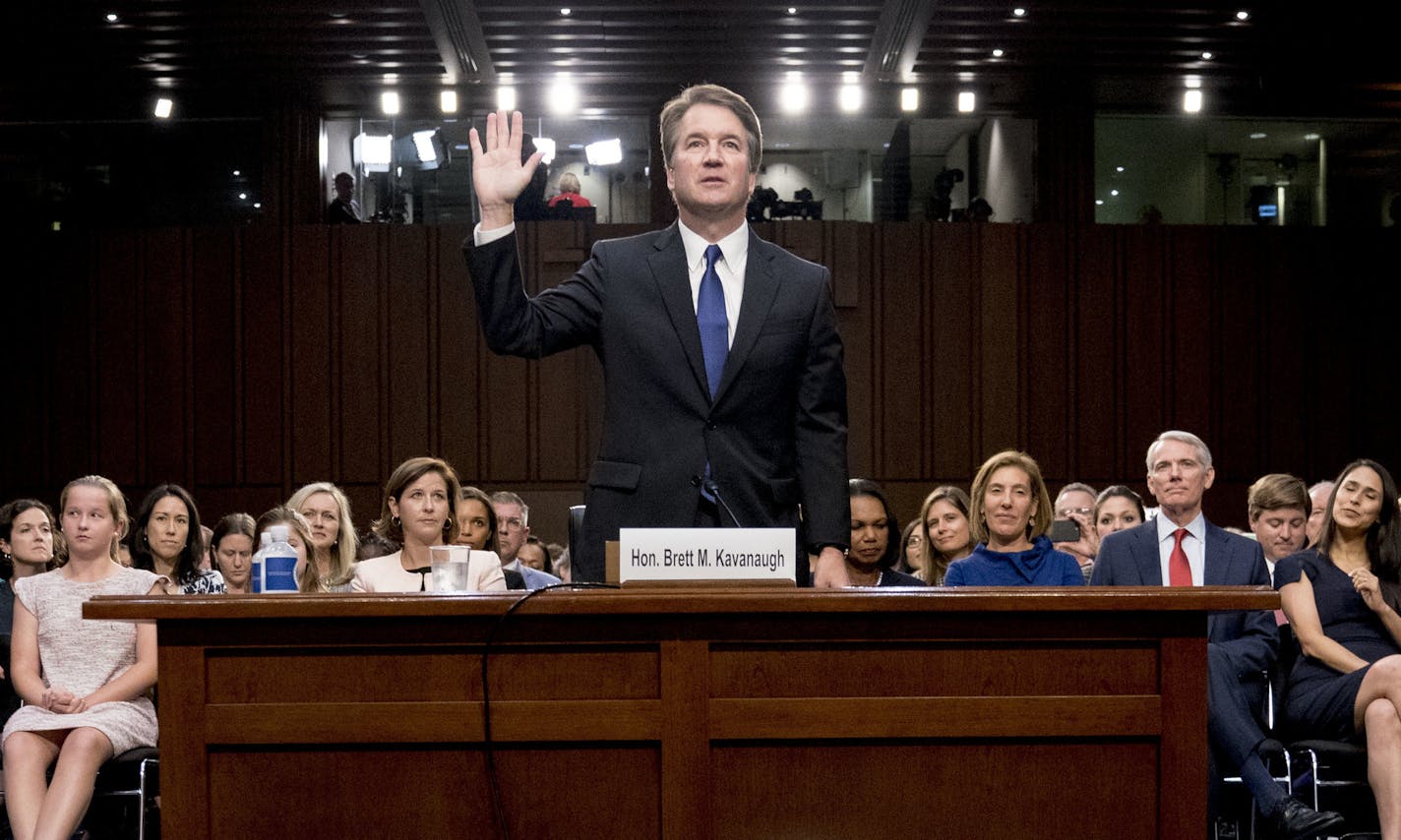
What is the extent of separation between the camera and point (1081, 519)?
6473mm

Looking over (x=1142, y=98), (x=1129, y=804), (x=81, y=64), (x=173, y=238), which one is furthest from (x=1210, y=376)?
(x=1129, y=804)

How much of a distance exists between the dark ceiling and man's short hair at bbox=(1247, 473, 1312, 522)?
438cm

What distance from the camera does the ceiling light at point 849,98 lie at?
10.5 metres

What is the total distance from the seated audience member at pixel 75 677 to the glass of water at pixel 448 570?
204 cm

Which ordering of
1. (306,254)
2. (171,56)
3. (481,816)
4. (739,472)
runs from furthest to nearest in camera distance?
1. (306,254)
2. (171,56)
3. (739,472)
4. (481,816)

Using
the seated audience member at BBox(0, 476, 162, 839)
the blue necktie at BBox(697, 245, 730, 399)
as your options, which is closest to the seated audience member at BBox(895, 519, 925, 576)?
the seated audience member at BBox(0, 476, 162, 839)

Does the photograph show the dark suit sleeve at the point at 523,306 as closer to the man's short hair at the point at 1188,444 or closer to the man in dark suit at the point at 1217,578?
the man in dark suit at the point at 1217,578

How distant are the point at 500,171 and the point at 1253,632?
3.03 m

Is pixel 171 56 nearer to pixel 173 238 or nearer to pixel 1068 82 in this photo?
pixel 173 238

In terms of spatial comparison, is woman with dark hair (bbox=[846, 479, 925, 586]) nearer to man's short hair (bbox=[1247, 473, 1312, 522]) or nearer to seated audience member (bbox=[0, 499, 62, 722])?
man's short hair (bbox=[1247, 473, 1312, 522])

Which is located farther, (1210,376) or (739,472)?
→ (1210,376)

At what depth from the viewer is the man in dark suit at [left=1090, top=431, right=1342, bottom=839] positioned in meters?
3.76

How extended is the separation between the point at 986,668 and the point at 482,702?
66 centimetres

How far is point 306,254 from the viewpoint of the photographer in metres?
10.5
